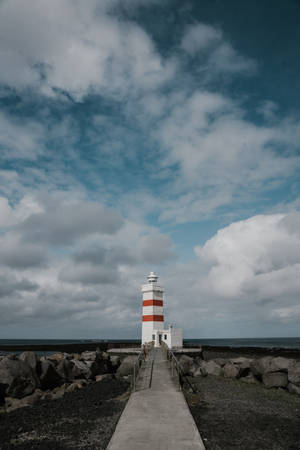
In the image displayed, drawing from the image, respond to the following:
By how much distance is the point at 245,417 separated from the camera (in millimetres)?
10484

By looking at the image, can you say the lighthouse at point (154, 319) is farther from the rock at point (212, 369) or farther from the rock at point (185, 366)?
the rock at point (212, 369)

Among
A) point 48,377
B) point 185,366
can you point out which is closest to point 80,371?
point 48,377

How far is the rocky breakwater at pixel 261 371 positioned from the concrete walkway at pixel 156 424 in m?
5.85

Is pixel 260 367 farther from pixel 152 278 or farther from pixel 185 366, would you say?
pixel 152 278

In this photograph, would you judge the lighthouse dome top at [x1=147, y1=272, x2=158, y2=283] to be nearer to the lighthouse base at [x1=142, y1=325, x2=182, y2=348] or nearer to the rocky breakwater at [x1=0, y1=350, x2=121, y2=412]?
the lighthouse base at [x1=142, y1=325, x2=182, y2=348]

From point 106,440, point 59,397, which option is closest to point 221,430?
point 106,440

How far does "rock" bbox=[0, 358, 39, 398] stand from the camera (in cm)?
1395

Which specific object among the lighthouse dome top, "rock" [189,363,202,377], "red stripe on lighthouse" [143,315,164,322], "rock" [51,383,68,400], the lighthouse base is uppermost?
the lighthouse dome top

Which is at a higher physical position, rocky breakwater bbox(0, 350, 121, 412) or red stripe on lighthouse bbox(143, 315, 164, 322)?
red stripe on lighthouse bbox(143, 315, 164, 322)

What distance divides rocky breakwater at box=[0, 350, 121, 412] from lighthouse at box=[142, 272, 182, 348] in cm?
1217

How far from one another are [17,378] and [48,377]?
2059 mm

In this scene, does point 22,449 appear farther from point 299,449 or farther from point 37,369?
point 37,369

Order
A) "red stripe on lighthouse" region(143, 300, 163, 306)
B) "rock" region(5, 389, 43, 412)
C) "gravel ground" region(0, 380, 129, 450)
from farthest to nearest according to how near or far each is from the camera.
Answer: "red stripe on lighthouse" region(143, 300, 163, 306)
"rock" region(5, 389, 43, 412)
"gravel ground" region(0, 380, 129, 450)

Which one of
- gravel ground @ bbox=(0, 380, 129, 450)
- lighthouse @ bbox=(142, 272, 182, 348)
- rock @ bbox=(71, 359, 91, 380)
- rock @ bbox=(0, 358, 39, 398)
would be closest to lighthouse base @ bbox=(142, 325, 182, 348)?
lighthouse @ bbox=(142, 272, 182, 348)
